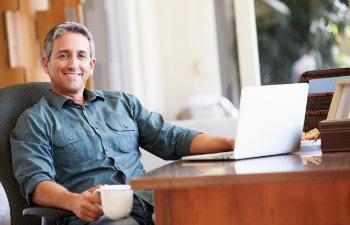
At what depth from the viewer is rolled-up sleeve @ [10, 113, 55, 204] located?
1.70 meters

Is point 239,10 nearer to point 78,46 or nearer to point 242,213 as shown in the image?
point 78,46

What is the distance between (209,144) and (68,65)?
579mm

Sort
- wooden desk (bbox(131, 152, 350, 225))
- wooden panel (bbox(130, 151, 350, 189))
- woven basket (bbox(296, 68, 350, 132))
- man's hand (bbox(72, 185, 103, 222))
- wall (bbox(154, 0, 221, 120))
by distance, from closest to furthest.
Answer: wooden panel (bbox(130, 151, 350, 189)) < wooden desk (bbox(131, 152, 350, 225)) < man's hand (bbox(72, 185, 103, 222)) < woven basket (bbox(296, 68, 350, 132)) < wall (bbox(154, 0, 221, 120))

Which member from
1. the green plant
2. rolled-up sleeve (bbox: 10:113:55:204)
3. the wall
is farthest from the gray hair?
the green plant

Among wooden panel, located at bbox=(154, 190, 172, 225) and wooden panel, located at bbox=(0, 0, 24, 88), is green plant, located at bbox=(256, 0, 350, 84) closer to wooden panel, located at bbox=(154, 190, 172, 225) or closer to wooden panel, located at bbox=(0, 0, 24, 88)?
wooden panel, located at bbox=(0, 0, 24, 88)

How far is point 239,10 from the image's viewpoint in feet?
13.9

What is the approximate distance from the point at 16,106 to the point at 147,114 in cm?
48

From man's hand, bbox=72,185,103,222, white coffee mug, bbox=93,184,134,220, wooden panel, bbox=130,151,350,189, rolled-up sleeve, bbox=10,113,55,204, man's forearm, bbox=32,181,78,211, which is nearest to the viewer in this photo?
wooden panel, bbox=130,151,350,189

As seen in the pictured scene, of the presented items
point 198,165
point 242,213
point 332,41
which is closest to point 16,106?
point 198,165

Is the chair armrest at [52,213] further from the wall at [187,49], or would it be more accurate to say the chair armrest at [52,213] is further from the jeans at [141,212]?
the wall at [187,49]

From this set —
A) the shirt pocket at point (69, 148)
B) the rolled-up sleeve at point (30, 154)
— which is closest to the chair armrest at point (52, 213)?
the rolled-up sleeve at point (30, 154)

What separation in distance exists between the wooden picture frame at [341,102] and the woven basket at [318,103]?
165 millimetres

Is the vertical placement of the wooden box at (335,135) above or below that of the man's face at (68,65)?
below

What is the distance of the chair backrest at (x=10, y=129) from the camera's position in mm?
1818
